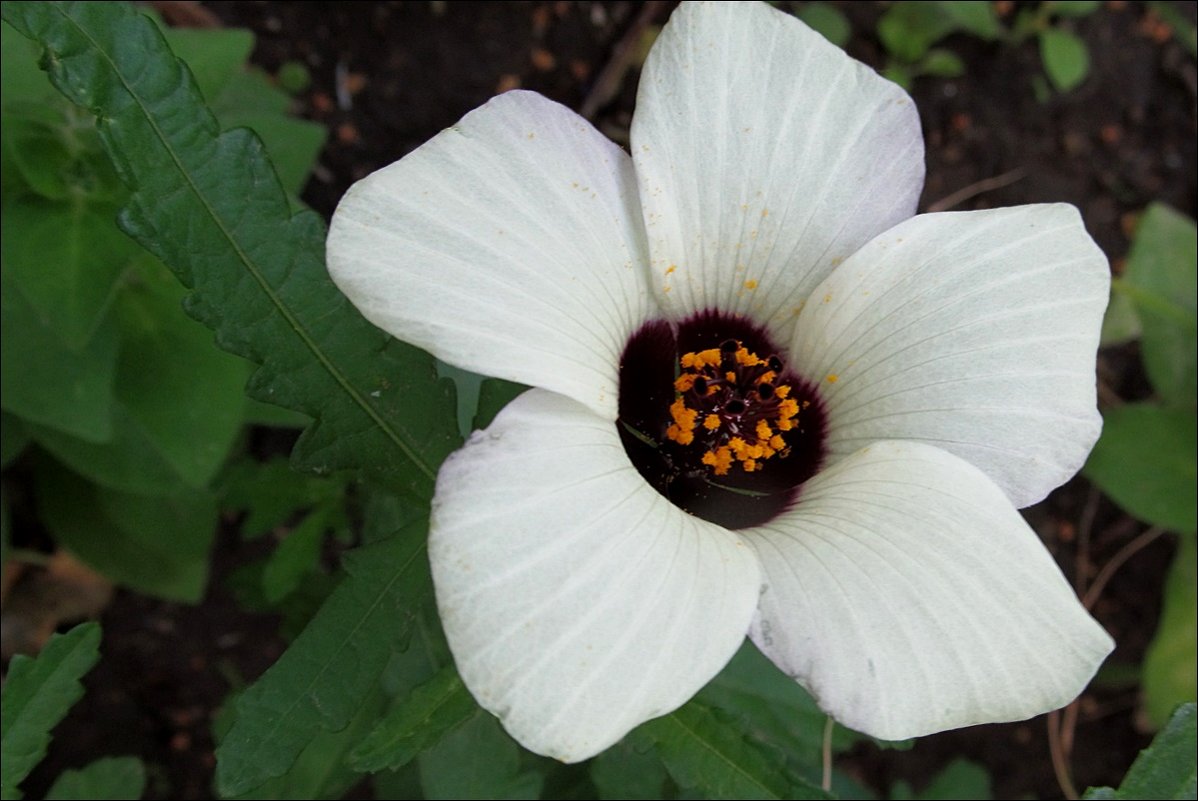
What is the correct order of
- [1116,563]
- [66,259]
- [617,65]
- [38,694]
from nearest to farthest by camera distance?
[38,694], [66,259], [617,65], [1116,563]

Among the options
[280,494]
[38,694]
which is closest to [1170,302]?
[280,494]

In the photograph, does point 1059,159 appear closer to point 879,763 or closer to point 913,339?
point 879,763

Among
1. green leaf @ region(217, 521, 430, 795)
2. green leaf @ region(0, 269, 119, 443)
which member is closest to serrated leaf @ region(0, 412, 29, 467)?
green leaf @ region(0, 269, 119, 443)

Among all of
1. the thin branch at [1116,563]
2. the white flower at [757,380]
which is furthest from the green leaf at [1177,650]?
the white flower at [757,380]

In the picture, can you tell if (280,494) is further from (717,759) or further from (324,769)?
(717,759)

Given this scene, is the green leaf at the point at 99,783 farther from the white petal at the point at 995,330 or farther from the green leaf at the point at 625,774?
the white petal at the point at 995,330

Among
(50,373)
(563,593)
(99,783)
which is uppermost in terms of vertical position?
(563,593)

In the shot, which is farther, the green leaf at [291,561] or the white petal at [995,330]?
the green leaf at [291,561]
